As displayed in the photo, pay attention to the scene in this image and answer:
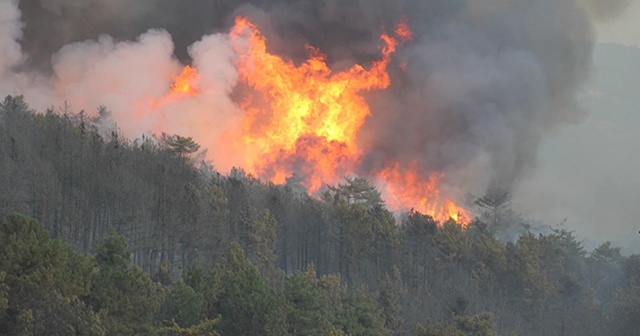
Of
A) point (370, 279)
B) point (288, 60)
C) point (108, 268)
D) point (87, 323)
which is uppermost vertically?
point (288, 60)

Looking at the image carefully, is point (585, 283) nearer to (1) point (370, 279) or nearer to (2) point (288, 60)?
(1) point (370, 279)

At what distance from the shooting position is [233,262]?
38.4m

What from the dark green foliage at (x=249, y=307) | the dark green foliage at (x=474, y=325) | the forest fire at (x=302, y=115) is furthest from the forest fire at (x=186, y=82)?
the dark green foliage at (x=249, y=307)

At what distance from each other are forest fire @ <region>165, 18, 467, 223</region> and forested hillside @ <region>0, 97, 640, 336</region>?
12.7 m

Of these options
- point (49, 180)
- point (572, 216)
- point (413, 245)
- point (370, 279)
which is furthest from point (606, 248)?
point (572, 216)

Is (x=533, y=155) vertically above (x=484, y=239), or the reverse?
(x=533, y=155)

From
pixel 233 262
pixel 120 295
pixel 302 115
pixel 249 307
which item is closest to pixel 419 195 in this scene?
pixel 302 115

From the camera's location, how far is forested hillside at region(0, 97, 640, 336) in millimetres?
26125

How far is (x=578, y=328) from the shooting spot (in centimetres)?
6100

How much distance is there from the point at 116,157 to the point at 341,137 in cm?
4623

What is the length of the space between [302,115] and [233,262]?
5617cm

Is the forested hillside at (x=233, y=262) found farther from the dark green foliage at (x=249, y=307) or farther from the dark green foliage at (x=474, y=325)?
the dark green foliage at (x=474, y=325)

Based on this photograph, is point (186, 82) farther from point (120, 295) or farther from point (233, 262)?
point (120, 295)

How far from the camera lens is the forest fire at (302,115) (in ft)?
297
